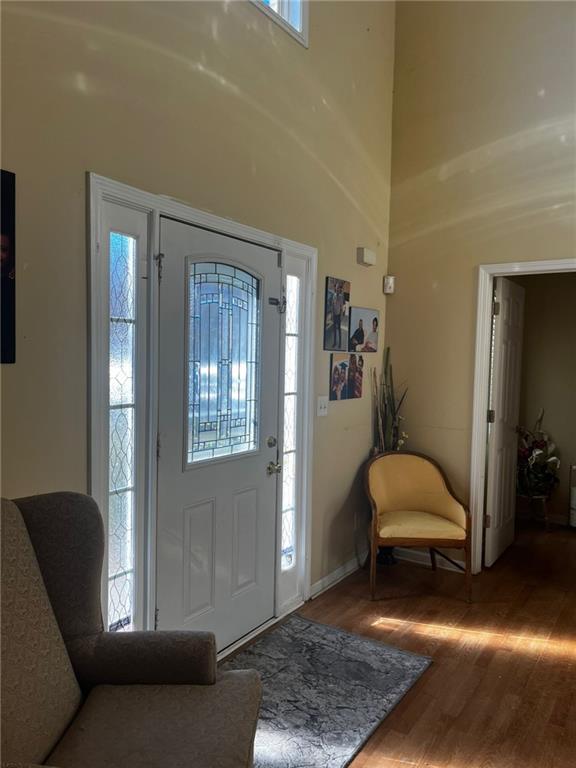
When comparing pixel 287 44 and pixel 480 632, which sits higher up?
pixel 287 44

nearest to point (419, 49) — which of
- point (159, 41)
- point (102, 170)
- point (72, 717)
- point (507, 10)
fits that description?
point (507, 10)

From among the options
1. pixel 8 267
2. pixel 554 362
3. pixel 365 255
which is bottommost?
pixel 554 362

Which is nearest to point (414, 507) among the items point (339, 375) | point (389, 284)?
point (339, 375)

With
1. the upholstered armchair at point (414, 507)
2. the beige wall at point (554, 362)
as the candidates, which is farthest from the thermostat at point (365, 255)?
the beige wall at point (554, 362)

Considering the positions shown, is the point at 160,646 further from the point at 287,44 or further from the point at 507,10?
the point at 507,10

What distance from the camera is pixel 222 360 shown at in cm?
271

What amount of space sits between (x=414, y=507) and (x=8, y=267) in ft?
9.98

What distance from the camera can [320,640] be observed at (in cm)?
296

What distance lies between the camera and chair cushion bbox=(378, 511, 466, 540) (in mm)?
3447

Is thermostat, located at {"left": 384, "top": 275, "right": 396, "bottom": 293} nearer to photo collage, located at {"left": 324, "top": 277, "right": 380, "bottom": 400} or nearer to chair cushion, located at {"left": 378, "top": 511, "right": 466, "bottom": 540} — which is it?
photo collage, located at {"left": 324, "top": 277, "right": 380, "bottom": 400}

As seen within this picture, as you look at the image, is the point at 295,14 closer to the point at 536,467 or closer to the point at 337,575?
the point at 337,575

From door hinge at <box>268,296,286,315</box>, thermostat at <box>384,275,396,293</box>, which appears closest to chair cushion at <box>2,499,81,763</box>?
door hinge at <box>268,296,286,315</box>

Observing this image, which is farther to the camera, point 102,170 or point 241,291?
point 241,291

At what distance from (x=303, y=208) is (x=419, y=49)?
1822 millimetres
